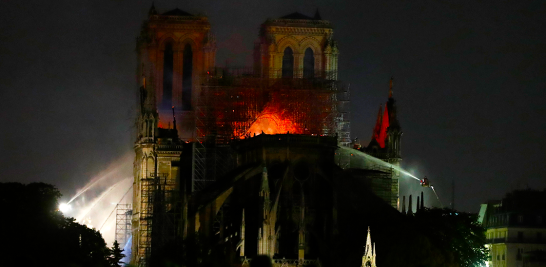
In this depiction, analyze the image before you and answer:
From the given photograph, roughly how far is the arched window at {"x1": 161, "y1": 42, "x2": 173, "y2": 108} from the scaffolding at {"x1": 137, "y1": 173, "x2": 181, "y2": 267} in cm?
1602

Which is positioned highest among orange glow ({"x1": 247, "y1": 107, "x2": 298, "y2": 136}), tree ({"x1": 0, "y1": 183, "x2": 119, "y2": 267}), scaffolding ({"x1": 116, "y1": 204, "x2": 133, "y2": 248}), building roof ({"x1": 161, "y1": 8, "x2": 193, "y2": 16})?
building roof ({"x1": 161, "y1": 8, "x2": 193, "y2": 16})

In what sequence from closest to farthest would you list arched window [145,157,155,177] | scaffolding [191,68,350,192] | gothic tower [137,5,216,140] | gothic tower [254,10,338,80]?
scaffolding [191,68,350,192] → arched window [145,157,155,177] → gothic tower [254,10,338,80] → gothic tower [137,5,216,140]

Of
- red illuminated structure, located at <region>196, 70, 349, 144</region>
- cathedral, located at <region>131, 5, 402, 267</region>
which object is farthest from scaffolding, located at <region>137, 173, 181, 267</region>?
red illuminated structure, located at <region>196, 70, 349, 144</region>

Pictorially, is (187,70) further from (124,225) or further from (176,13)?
(124,225)

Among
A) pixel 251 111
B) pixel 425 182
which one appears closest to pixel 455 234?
pixel 425 182

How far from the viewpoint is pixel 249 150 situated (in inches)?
3450

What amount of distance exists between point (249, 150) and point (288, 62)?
14466mm

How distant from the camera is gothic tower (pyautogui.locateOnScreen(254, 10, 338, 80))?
99000mm

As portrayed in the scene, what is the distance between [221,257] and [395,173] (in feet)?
76.2

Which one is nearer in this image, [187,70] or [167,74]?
[167,74]

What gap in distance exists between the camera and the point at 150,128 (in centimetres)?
9500

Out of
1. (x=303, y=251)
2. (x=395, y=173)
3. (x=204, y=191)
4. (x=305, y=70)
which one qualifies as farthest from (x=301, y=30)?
(x=303, y=251)

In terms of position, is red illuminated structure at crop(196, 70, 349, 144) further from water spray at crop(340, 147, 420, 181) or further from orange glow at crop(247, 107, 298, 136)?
water spray at crop(340, 147, 420, 181)

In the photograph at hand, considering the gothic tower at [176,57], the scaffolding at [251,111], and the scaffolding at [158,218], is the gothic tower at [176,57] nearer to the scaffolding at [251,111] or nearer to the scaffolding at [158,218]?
the scaffolding at [251,111]
